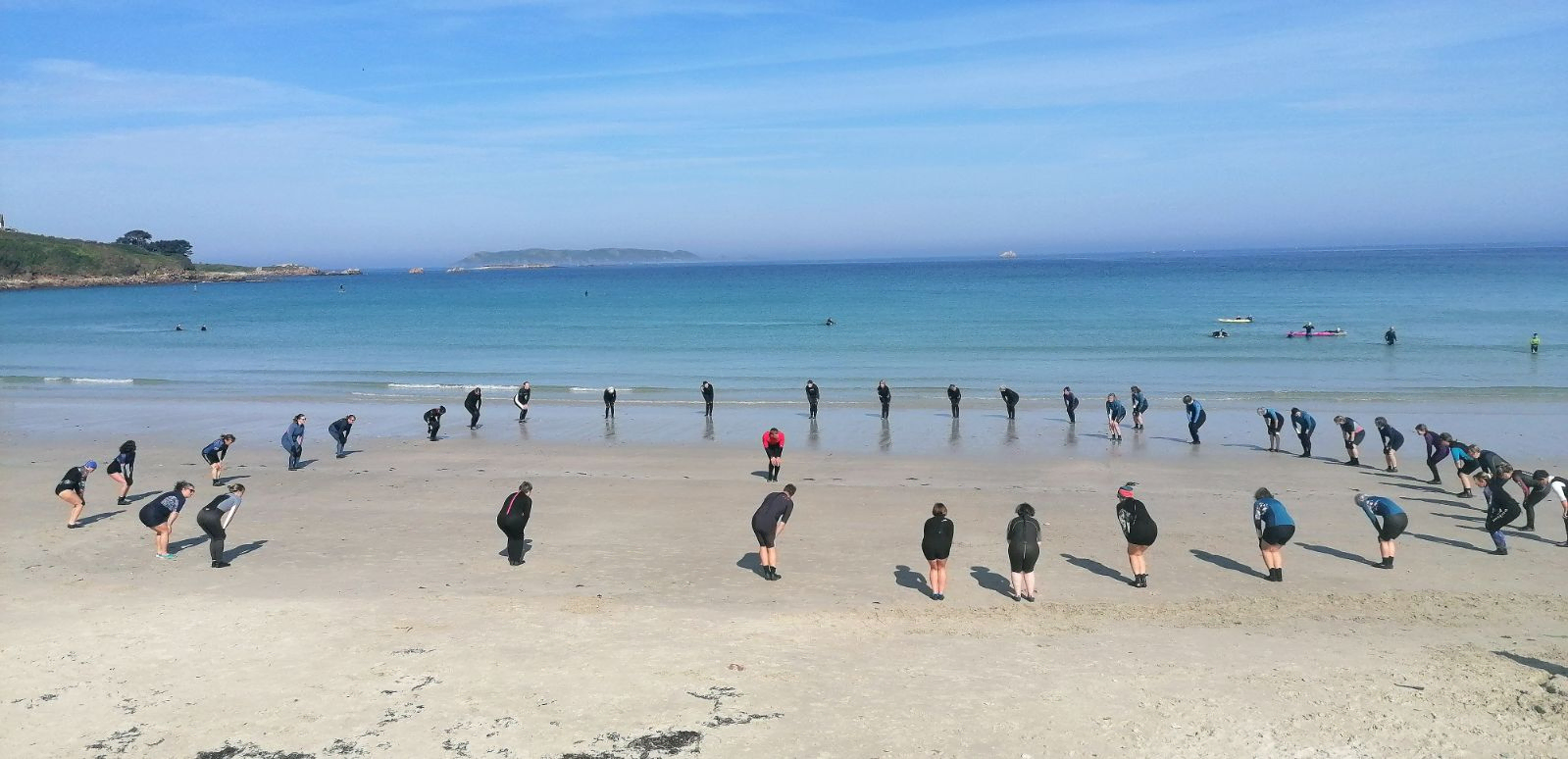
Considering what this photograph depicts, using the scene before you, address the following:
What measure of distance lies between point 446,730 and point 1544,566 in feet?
41.9

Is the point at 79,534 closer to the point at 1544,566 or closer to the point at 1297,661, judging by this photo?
the point at 1297,661

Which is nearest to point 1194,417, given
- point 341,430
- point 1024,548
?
point 1024,548

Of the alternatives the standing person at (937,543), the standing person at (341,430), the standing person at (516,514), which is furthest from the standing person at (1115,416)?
the standing person at (341,430)

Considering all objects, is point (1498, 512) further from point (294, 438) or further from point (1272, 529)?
point (294, 438)

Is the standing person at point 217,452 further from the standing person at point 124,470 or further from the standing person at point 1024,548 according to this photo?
the standing person at point 1024,548

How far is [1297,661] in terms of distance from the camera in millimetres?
9188

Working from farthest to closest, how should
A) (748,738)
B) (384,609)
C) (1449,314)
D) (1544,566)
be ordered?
(1449,314) < (1544,566) < (384,609) < (748,738)

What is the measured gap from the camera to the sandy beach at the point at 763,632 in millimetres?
7809

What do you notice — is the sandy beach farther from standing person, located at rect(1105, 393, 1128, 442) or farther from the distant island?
the distant island

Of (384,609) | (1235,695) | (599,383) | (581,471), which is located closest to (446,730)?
(384,609)

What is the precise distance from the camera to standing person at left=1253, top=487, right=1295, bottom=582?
38.2 ft

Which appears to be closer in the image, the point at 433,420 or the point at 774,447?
the point at 774,447

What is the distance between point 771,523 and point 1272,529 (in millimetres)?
5845

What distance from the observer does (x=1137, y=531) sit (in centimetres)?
1140
